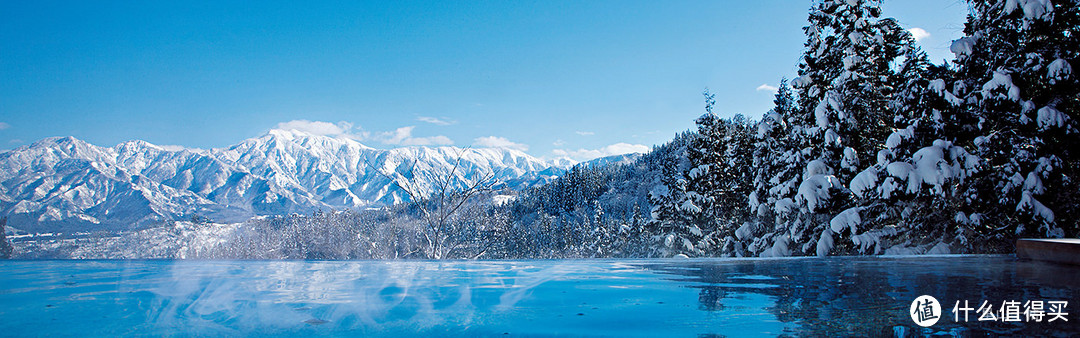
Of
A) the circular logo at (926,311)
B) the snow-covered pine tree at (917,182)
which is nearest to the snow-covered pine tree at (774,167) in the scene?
the snow-covered pine tree at (917,182)

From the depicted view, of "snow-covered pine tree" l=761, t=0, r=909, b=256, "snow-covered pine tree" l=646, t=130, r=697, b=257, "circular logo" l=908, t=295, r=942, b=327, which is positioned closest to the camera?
"circular logo" l=908, t=295, r=942, b=327

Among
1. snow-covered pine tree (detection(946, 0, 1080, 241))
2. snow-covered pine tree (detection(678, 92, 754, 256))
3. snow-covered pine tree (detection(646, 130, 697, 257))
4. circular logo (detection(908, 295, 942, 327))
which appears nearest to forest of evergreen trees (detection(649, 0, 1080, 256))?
snow-covered pine tree (detection(946, 0, 1080, 241))

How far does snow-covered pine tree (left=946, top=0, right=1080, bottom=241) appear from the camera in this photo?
10086 mm

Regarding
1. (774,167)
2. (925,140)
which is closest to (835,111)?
(925,140)

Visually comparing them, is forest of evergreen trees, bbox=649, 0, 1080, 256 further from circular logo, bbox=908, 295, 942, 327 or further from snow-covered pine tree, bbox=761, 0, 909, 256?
circular logo, bbox=908, 295, 942, 327

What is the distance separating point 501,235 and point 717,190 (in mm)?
65111

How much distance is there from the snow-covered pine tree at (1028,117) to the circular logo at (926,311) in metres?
10.0

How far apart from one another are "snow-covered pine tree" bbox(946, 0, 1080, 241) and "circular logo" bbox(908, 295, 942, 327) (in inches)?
395

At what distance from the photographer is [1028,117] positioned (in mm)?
10266

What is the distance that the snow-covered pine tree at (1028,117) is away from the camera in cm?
1009

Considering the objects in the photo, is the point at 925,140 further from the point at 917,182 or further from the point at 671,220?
the point at 671,220

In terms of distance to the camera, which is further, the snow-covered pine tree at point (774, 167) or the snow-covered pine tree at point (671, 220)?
the snow-covered pine tree at point (671, 220)

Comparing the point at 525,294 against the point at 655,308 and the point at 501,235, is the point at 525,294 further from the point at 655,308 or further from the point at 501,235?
the point at 501,235

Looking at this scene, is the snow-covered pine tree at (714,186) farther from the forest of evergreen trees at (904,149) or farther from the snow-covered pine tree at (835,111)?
the snow-covered pine tree at (835,111)
